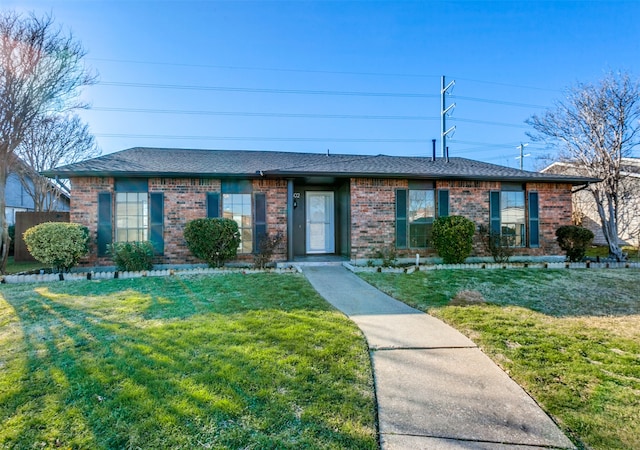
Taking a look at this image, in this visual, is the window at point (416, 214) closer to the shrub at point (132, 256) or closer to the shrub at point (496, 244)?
the shrub at point (496, 244)

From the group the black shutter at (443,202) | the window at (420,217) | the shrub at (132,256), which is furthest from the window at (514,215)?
the shrub at (132,256)

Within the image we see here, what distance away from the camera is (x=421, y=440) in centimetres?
214

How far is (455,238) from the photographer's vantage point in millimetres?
9023

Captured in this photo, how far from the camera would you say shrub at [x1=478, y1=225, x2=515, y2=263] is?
9648 mm

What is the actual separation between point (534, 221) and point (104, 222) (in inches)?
517

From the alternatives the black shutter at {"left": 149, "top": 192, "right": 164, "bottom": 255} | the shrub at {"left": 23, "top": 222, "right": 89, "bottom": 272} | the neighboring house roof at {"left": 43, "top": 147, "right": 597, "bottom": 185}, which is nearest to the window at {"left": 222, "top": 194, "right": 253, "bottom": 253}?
the neighboring house roof at {"left": 43, "top": 147, "right": 597, "bottom": 185}

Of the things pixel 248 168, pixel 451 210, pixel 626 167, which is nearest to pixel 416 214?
pixel 451 210

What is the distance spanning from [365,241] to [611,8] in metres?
10.7

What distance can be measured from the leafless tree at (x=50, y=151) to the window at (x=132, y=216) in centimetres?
932

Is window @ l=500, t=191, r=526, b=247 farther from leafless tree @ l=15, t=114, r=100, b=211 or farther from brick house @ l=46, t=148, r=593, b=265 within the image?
leafless tree @ l=15, t=114, r=100, b=211

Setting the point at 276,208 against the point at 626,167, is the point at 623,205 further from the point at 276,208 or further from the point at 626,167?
the point at 276,208

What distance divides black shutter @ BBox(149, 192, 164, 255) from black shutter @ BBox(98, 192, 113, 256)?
42.0 inches

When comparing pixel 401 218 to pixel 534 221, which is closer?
pixel 401 218

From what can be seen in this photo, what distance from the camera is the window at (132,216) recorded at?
29.9 feet
